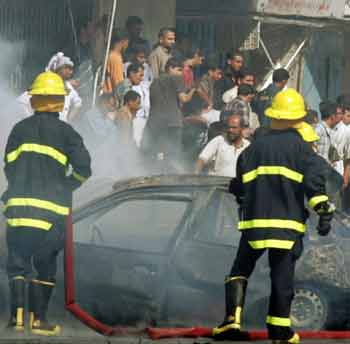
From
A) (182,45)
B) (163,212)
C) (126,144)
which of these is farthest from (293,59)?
(163,212)

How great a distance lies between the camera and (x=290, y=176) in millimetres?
9227

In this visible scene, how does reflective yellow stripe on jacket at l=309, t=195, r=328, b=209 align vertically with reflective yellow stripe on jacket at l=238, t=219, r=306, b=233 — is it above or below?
above

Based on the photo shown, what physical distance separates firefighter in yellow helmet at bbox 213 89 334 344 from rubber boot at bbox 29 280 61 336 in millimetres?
1177

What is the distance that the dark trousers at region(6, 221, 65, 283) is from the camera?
31.4ft

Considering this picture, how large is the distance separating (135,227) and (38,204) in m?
0.94

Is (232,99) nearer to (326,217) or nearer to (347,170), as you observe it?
(347,170)

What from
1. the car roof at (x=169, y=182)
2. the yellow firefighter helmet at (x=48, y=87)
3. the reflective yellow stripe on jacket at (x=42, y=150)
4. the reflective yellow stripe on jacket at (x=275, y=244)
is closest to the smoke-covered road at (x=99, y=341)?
the reflective yellow stripe on jacket at (x=275, y=244)

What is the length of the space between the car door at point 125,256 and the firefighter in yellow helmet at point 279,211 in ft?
2.78

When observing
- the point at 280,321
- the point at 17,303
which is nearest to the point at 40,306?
the point at 17,303

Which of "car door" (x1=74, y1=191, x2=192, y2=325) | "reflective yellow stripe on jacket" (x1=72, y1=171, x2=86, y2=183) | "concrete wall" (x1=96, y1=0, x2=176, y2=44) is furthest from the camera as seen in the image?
"concrete wall" (x1=96, y1=0, x2=176, y2=44)

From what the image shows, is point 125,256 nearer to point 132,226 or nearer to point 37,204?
point 132,226

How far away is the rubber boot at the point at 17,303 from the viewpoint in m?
9.51

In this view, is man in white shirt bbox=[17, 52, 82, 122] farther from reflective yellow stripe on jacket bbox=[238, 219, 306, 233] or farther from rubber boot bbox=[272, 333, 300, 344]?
rubber boot bbox=[272, 333, 300, 344]

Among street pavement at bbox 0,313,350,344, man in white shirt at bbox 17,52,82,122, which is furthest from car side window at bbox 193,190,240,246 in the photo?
man in white shirt at bbox 17,52,82,122
